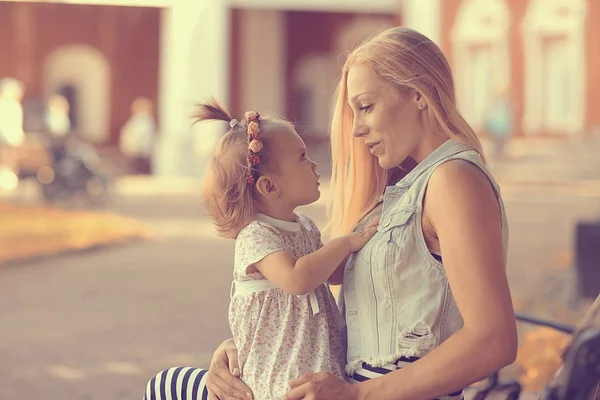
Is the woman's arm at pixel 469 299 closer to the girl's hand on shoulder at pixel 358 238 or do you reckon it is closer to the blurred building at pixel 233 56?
the girl's hand on shoulder at pixel 358 238

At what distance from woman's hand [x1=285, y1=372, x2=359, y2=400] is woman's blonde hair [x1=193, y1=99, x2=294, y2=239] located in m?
0.39

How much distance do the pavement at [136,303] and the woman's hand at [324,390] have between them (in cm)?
324

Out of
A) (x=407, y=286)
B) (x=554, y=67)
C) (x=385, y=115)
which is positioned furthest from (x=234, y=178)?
(x=554, y=67)

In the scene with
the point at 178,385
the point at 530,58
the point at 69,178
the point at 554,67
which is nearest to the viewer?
the point at 178,385

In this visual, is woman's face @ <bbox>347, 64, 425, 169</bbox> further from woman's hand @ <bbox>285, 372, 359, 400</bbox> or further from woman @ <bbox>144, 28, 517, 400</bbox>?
woman's hand @ <bbox>285, 372, 359, 400</bbox>

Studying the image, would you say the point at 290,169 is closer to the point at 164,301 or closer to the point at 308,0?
the point at 164,301

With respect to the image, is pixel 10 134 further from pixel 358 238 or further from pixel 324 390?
pixel 324 390

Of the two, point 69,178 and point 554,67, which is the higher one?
point 554,67

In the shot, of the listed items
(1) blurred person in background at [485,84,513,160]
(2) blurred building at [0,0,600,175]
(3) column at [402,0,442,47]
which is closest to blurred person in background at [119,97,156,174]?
(2) blurred building at [0,0,600,175]

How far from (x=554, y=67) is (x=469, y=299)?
25.1 m

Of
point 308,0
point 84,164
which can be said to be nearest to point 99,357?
point 84,164

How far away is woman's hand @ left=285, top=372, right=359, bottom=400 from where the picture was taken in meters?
2.11

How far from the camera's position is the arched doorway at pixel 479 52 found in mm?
26703

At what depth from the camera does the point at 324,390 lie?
83.4 inches
